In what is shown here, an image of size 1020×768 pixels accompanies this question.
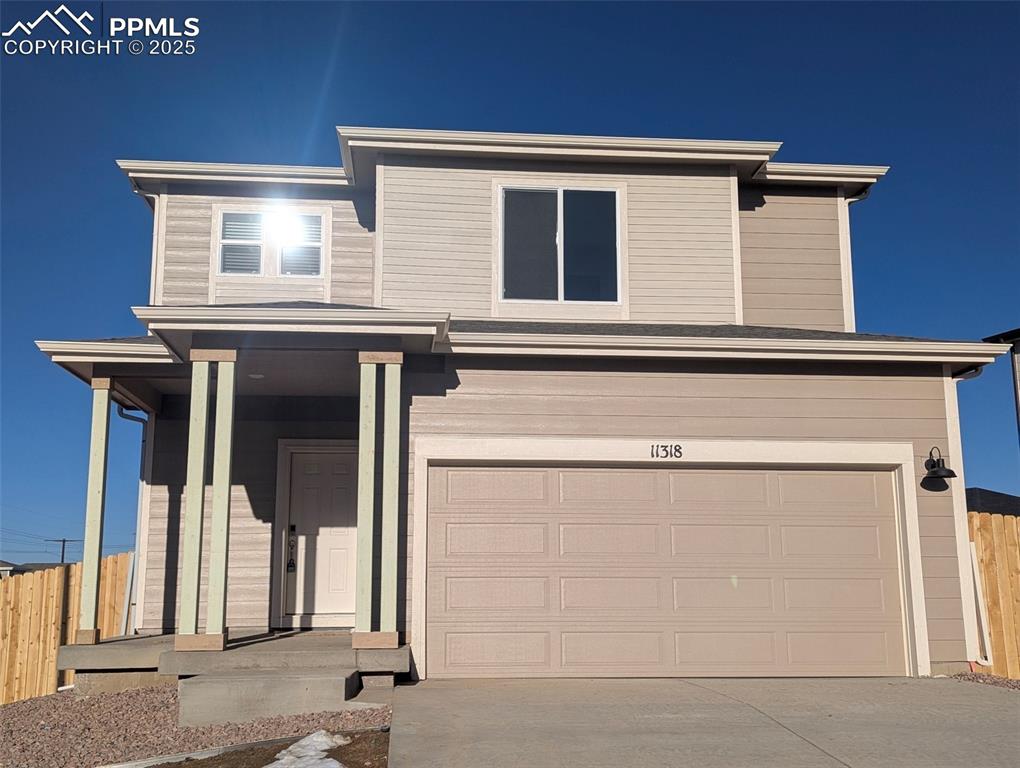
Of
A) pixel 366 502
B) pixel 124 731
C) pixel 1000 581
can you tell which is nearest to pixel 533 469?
pixel 366 502

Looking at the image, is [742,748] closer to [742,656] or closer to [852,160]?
[742,656]

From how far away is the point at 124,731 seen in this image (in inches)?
264

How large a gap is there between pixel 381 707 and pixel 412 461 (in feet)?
7.54

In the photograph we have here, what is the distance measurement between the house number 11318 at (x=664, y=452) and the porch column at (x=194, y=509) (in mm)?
4113

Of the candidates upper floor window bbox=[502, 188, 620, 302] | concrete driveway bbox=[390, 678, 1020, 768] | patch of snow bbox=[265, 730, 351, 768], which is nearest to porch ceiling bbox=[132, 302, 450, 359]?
upper floor window bbox=[502, 188, 620, 302]

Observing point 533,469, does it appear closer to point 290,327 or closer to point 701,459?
point 701,459

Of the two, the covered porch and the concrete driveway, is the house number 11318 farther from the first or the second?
the covered porch

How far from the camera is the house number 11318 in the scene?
847 centimetres

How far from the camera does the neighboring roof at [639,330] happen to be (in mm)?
8719

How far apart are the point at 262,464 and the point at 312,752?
520 cm

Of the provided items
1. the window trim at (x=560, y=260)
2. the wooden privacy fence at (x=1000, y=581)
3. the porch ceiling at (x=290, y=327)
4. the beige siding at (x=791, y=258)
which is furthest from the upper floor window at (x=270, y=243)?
the wooden privacy fence at (x=1000, y=581)

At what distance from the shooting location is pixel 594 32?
13.4 m

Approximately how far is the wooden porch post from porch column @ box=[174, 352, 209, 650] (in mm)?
1342

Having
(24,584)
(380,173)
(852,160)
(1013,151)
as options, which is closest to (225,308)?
(380,173)
